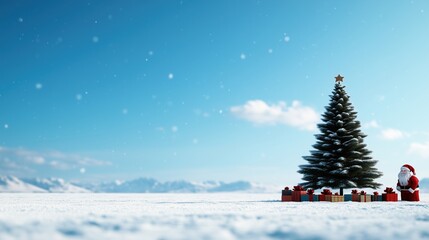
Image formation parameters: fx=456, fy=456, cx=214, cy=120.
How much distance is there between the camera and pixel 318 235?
272 inches

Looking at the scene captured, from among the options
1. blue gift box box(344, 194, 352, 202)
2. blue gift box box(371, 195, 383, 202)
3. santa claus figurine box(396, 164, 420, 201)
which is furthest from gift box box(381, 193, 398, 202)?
blue gift box box(344, 194, 352, 202)

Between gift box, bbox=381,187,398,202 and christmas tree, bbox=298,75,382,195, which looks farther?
christmas tree, bbox=298,75,382,195

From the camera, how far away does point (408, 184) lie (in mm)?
22688

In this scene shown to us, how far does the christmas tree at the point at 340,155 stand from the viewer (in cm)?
2473

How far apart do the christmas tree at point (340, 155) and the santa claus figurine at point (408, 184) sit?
1.91 meters

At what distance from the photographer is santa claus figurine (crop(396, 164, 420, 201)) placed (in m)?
Answer: 22.6

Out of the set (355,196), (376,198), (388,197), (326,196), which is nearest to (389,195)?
(388,197)

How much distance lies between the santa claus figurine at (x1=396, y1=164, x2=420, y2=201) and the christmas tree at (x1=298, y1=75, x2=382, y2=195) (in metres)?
1.91

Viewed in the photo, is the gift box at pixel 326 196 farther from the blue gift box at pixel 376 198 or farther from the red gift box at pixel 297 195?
the blue gift box at pixel 376 198

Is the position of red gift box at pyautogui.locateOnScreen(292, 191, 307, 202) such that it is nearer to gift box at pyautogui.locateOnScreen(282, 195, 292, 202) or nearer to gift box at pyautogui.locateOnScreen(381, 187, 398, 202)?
gift box at pyautogui.locateOnScreen(282, 195, 292, 202)

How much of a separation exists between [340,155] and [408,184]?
3920 millimetres

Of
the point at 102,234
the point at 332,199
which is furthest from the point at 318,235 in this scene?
the point at 332,199

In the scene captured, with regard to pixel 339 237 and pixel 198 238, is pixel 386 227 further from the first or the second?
pixel 198 238

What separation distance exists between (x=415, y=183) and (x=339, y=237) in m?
17.8
